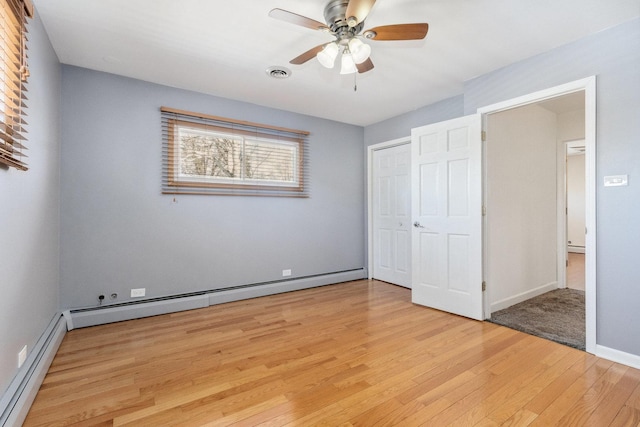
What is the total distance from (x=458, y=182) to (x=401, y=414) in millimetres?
2432

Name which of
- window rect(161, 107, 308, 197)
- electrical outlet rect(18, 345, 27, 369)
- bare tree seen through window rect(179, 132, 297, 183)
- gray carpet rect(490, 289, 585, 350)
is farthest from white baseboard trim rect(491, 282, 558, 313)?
electrical outlet rect(18, 345, 27, 369)

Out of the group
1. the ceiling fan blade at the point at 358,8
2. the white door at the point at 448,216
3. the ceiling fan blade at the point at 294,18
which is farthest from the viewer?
the white door at the point at 448,216

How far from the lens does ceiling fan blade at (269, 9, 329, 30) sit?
1.72 meters

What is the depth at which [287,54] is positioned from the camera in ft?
8.87

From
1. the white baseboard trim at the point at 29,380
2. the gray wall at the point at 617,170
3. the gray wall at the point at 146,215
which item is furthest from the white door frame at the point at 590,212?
the white baseboard trim at the point at 29,380

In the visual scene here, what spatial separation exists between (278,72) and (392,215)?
2710 millimetres

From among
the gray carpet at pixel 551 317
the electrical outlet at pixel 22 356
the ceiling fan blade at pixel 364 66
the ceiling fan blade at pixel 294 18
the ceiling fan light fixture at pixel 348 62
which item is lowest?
the gray carpet at pixel 551 317

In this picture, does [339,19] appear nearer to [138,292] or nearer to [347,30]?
[347,30]

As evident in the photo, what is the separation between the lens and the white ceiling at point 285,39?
81.0 inches

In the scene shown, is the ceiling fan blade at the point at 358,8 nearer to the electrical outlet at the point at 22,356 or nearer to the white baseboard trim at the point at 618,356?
the electrical outlet at the point at 22,356

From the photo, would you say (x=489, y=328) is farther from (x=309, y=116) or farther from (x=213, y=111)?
(x=213, y=111)

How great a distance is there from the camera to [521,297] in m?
3.66

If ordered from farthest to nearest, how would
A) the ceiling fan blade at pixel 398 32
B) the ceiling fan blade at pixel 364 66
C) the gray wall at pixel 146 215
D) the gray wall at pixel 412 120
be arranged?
the gray wall at pixel 412 120, the gray wall at pixel 146 215, the ceiling fan blade at pixel 364 66, the ceiling fan blade at pixel 398 32

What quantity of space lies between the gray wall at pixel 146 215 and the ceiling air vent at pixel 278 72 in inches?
36.9
